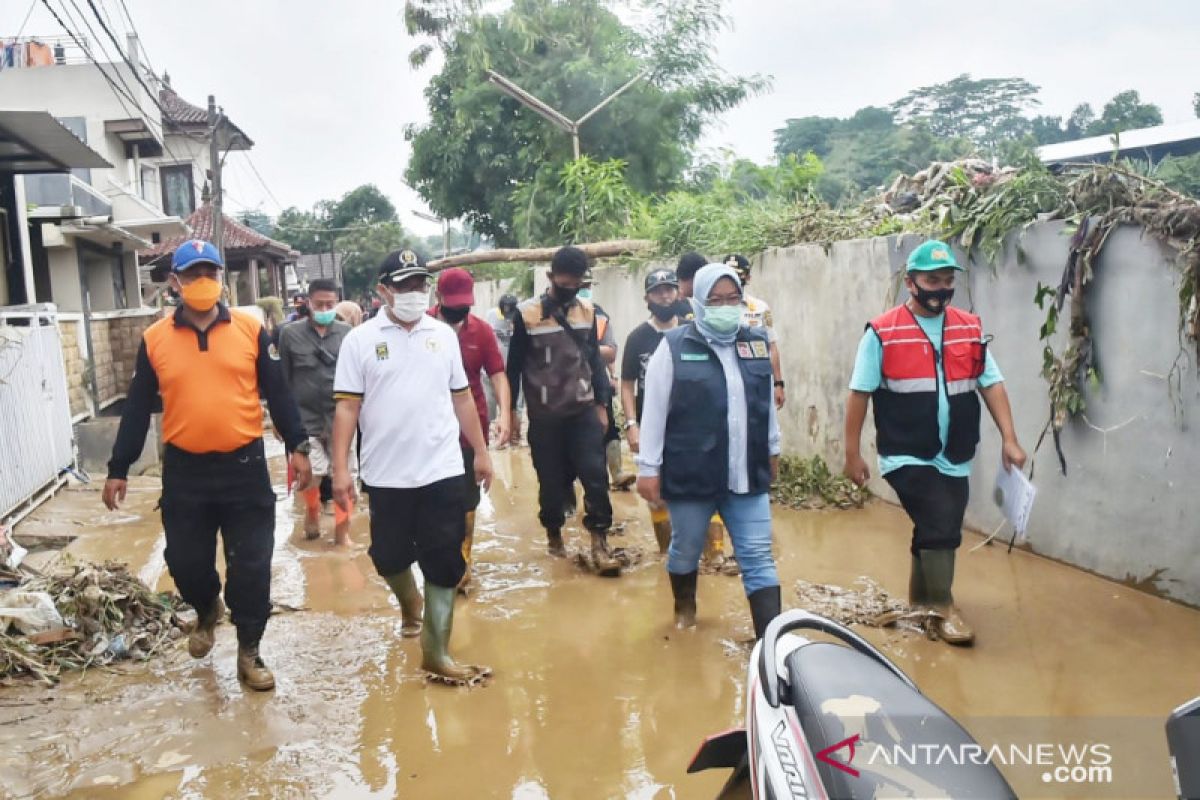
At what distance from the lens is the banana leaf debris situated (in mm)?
4832

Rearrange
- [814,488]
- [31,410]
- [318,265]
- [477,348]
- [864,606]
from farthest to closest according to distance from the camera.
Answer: [318,265], [31,410], [814,488], [477,348], [864,606]

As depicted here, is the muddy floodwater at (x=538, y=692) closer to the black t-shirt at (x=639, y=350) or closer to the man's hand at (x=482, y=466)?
the man's hand at (x=482, y=466)

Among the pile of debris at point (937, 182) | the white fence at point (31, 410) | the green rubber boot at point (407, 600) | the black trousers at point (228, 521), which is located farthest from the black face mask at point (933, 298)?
the white fence at point (31, 410)

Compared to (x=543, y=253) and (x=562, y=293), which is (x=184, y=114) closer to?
(x=543, y=253)

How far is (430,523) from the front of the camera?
4.63 m

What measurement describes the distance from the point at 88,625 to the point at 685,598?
10.0 ft

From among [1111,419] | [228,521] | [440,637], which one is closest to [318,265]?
[228,521]

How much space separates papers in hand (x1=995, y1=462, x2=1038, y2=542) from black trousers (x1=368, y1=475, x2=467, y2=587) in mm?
2608

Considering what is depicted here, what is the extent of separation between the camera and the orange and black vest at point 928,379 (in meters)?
4.80

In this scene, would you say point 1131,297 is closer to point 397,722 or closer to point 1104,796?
point 1104,796

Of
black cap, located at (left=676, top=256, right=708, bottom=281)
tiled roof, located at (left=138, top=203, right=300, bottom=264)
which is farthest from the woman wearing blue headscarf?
tiled roof, located at (left=138, top=203, right=300, bottom=264)

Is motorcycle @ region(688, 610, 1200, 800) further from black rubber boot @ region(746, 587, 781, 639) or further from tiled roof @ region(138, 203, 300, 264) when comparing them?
tiled roof @ region(138, 203, 300, 264)

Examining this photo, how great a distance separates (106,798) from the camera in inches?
144

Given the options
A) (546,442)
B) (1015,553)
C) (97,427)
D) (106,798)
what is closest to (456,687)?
(106,798)
